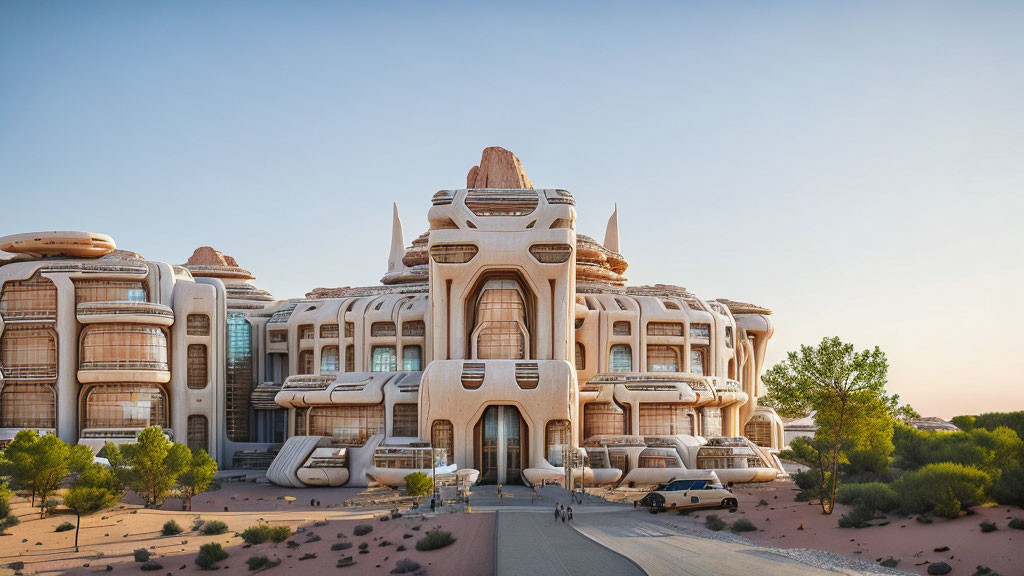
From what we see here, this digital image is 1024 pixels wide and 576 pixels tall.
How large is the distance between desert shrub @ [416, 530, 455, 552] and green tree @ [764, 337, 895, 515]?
597 inches

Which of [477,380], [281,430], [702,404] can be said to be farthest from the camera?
[281,430]

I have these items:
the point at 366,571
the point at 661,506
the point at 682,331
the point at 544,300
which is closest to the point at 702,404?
the point at 682,331

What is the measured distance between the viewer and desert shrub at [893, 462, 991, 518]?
96.9ft

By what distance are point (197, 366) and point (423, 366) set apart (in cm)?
1805

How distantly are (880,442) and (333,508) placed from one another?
28.4m

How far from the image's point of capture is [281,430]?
266 feet

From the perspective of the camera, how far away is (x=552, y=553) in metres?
27.8

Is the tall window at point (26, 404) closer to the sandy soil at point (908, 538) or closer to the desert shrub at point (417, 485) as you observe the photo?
the desert shrub at point (417, 485)

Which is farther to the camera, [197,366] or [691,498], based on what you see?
[197,366]

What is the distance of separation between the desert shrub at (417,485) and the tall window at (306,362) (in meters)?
34.0

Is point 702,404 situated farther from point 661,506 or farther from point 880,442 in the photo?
point 661,506

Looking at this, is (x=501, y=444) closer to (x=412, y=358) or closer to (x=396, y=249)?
(x=412, y=358)

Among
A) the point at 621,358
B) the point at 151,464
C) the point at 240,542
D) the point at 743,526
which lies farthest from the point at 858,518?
the point at 621,358

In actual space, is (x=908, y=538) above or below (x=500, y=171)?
below
